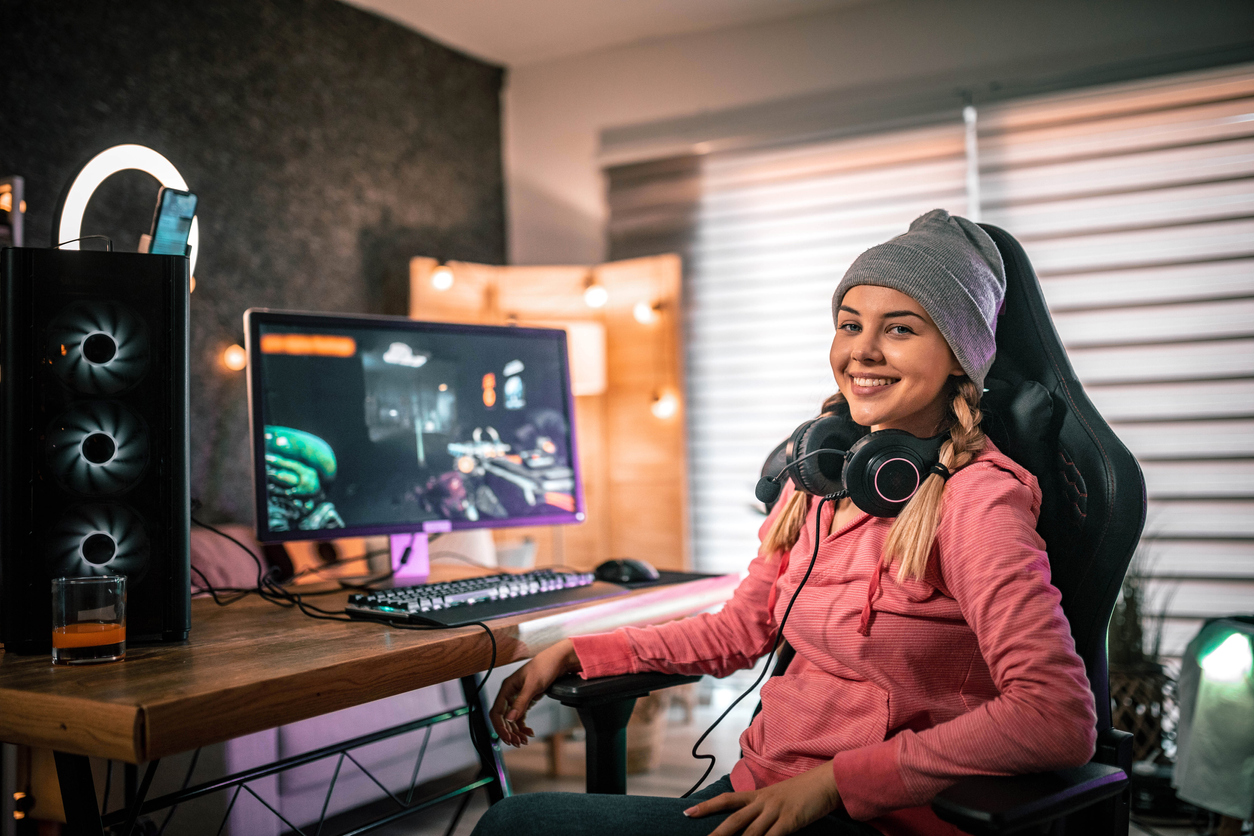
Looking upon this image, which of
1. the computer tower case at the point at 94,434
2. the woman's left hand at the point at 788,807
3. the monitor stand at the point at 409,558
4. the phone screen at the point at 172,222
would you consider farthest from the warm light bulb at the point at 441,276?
the woman's left hand at the point at 788,807

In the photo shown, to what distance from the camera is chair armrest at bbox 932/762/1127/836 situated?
0.79m

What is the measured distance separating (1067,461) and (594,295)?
267 centimetres

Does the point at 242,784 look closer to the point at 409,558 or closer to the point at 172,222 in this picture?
the point at 409,558

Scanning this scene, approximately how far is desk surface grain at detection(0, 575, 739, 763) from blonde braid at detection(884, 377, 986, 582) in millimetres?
556

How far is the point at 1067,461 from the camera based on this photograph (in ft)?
3.61

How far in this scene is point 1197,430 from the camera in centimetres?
298

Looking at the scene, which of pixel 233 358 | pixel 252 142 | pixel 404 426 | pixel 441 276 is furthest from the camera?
pixel 441 276

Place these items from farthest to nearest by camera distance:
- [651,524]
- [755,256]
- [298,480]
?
[755,256] → [651,524] → [298,480]

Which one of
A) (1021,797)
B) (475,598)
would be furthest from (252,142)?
(1021,797)

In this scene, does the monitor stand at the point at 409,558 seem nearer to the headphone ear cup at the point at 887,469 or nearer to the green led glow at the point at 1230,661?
the headphone ear cup at the point at 887,469

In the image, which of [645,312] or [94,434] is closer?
[94,434]

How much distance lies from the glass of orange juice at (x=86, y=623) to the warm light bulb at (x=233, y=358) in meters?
1.98

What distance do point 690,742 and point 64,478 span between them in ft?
7.88

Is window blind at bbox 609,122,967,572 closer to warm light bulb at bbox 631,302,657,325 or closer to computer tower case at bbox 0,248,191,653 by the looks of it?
warm light bulb at bbox 631,302,657,325
